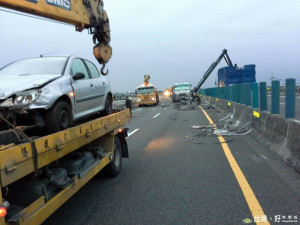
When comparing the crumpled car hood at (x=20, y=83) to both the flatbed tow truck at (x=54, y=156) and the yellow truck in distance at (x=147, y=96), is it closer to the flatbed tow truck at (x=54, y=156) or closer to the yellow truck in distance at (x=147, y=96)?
the flatbed tow truck at (x=54, y=156)

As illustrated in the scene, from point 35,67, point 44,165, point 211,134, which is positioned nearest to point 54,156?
point 44,165

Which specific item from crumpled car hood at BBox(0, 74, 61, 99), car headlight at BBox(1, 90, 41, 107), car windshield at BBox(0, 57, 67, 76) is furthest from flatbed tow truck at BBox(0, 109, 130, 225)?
car windshield at BBox(0, 57, 67, 76)

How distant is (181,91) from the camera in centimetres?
3788

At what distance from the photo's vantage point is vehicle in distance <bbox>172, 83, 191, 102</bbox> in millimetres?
37062

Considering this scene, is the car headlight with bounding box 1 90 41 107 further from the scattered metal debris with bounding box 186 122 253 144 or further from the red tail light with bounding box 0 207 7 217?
the scattered metal debris with bounding box 186 122 253 144

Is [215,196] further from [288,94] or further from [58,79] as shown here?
[288,94]

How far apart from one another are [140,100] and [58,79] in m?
31.3

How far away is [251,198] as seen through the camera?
15.1 feet

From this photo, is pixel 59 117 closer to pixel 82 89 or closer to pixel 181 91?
pixel 82 89

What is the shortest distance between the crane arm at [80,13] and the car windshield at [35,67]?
0.77m

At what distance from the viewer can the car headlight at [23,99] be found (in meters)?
4.09

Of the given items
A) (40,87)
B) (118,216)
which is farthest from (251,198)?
(40,87)

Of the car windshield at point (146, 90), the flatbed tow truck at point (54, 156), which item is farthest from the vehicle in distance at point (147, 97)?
the flatbed tow truck at point (54, 156)

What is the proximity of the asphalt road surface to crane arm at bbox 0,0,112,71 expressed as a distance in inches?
112
